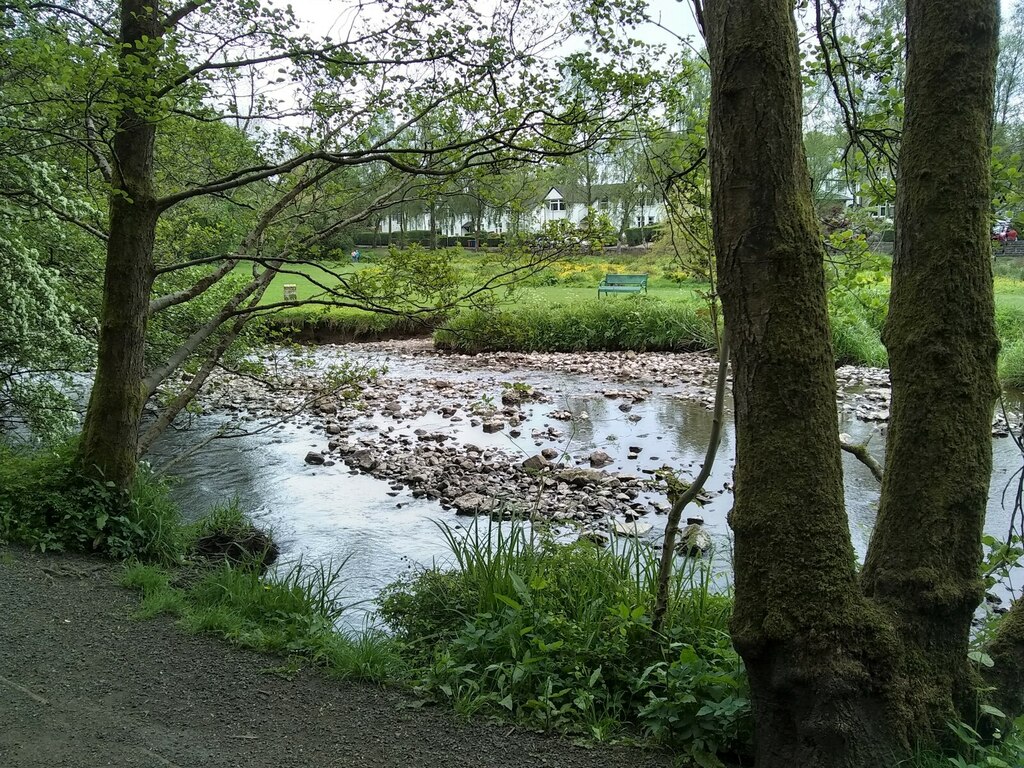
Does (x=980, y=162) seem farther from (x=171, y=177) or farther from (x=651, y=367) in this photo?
(x=651, y=367)

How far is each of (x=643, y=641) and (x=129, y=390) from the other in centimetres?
418

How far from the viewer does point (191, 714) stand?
3.13m

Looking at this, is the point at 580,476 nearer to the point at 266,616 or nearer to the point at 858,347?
the point at 266,616

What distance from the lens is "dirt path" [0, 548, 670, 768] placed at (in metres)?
2.82

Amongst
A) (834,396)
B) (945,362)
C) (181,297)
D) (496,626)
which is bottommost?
(496,626)

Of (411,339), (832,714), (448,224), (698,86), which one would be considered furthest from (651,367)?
(832,714)

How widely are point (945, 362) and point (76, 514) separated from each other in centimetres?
544

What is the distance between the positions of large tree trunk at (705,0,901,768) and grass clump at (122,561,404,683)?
6.56ft

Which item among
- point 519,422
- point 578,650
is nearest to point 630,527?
point 578,650

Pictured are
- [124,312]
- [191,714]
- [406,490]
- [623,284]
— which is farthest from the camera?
[623,284]

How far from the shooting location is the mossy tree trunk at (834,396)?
97.2 inches

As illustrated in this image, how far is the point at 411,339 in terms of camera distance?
71.6 ft

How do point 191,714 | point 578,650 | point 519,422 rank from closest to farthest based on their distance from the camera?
1. point 191,714
2. point 578,650
3. point 519,422

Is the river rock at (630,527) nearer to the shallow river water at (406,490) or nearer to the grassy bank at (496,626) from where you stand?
the shallow river water at (406,490)
